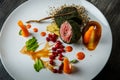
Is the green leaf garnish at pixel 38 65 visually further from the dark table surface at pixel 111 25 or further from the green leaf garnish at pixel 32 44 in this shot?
the dark table surface at pixel 111 25

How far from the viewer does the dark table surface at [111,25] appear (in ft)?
4.94

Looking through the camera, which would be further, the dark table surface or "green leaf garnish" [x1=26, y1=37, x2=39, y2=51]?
the dark table surface

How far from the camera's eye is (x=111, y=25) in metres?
1.69

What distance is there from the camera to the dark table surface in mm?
1507

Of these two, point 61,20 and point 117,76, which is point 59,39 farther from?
point 117,76

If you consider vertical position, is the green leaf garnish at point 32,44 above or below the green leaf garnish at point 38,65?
above

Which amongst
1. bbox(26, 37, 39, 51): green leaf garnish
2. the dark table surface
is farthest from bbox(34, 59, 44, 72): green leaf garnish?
the dark table surface

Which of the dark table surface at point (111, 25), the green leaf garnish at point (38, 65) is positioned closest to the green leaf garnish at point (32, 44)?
→ the green leaf garnish at point (38, 65)

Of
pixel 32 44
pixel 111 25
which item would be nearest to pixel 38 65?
pixel 32 44

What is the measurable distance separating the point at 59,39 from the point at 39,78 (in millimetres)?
251

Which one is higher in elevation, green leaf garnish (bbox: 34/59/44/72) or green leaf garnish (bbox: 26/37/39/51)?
green leaf garnish (bbox: 26/37/39/51)

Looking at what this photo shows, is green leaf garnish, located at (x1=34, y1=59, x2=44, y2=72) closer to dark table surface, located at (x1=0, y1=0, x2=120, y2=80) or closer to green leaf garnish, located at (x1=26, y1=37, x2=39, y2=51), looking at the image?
green leaf garnish, located at (x1=26, y1=37, x2=39, y2=51)

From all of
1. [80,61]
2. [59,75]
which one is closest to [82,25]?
[80,61]

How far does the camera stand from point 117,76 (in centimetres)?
151
